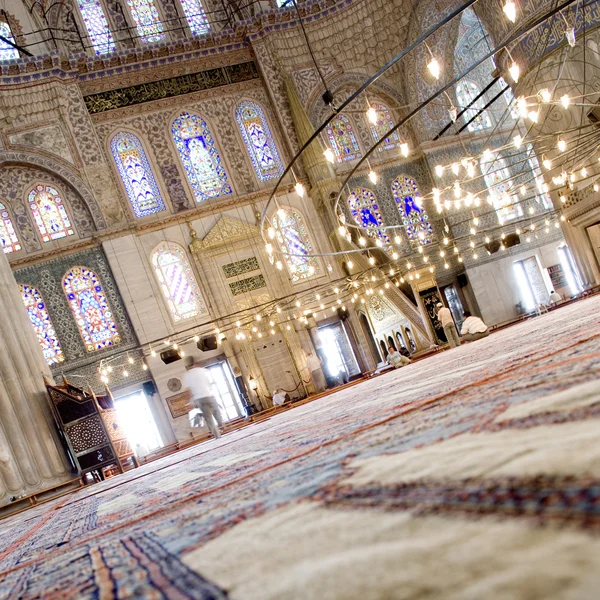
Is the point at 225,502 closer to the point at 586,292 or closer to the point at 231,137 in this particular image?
the point at 586,292

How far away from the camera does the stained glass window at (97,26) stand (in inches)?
604

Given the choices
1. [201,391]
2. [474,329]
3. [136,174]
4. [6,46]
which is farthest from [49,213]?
[474,329]

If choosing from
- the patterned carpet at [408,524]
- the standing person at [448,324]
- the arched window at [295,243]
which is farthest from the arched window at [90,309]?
the patterned carpet at [408,524]

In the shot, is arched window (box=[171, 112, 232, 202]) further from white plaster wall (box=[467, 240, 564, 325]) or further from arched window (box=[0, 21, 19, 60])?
white plaster wall (box=[467, 240, 564, 325])

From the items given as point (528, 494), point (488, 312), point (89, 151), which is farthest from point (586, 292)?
point (528, 494)

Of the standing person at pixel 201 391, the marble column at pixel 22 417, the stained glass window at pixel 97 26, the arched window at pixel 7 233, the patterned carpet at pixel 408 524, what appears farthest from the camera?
the stained glass window at pixel 97 26

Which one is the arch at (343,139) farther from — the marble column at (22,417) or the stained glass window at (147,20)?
the marble column at (22,417)

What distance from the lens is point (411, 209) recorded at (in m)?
16.5

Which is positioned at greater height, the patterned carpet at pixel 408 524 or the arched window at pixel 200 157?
the arched window at pixel 200 157

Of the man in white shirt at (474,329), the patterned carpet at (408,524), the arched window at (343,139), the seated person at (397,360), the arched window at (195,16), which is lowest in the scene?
the seated person at (397,360)

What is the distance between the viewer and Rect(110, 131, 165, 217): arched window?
1495cm

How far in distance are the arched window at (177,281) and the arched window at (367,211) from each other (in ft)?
14.2

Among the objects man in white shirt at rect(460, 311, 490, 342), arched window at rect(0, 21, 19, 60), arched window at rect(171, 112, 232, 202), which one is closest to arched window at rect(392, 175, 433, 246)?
arched window at rect(171, 112, 232, 202)

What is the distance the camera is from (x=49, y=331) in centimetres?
1396
